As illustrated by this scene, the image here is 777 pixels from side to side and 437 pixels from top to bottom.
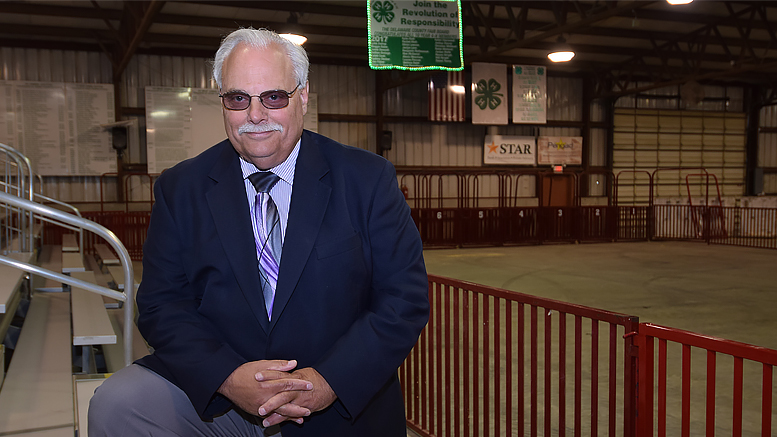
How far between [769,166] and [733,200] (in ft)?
12.1

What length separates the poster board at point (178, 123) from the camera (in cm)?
1441

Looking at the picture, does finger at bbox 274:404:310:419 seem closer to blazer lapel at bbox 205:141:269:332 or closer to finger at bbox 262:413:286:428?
finger at bbox 262:413:286:428

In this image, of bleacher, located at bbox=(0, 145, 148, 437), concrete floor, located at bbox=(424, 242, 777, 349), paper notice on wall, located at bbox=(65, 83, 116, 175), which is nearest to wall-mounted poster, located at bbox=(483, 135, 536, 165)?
concrete floor, located at bbox=(424, 242, 777, 349)

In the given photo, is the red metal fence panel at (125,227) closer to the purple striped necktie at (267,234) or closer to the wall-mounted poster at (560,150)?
the purple striped necktie at (267,234)

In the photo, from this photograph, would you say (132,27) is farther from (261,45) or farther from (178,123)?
(261,45)

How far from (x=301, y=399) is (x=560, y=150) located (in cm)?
1818

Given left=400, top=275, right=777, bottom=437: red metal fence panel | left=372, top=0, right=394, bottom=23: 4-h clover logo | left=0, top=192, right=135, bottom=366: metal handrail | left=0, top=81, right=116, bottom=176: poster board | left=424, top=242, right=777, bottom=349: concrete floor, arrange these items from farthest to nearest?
left=0, top=81, right=116, bottom=176: poster board < left=372, top=0, right=394, bottom=23: 4-h clover logo < left=424, top=242, right=777, bottom=349: concrete floor < left=0, top=192, right=135, bottom=366: metal handrail < left=400, top=275, right=777, bottom=437: red metal fence panel

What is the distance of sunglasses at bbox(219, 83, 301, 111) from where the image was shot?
1.70 metres

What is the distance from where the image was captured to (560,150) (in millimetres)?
18547

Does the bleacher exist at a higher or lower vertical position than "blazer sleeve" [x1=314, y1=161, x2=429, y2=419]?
lower

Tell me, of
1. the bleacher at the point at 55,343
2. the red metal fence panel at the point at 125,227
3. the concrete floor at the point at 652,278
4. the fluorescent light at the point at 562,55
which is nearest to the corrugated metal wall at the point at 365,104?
the red metal fence panel at the point at 125,227

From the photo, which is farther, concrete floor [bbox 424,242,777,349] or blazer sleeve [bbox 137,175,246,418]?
concrete floor [bbox 424,242,777,349]

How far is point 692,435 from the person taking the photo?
3.52 m

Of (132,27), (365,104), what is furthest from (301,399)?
(365,104)
